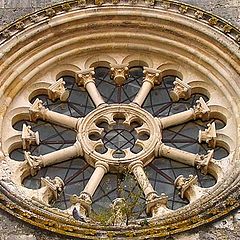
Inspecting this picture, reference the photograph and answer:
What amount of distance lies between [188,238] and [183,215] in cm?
60

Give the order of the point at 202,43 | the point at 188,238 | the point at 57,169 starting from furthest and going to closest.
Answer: the point at 202,43
the point at 57,169
the point at 188,238

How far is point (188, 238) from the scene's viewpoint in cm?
1734

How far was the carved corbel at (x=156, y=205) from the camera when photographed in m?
18.8

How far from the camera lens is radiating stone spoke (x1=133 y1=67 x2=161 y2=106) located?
21.8 metres

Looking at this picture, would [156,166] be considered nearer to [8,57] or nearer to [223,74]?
[223,74]

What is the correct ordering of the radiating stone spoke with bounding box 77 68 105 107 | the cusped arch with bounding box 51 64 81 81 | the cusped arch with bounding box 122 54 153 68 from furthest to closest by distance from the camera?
the cusped arch with bounding box 122 54 153 68 < the cusped arch with bounding box 51 64 81 81 < the radiating stone spoke with bounding box 77 68 105 107

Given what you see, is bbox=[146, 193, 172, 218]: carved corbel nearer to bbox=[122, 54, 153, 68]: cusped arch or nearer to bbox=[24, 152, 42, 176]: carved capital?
bbox=[24, 152, 42, 176]: carved capital

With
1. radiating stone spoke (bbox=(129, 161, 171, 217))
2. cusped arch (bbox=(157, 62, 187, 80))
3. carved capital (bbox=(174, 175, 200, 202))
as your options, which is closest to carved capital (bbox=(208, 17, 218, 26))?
cusped arch (bbox=(157, 62, 187, 80))

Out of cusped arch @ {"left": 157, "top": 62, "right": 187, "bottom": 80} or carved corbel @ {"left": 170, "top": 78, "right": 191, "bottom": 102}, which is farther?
cusped arch @ {"left": 157, "top": 62, "right": 187, "bottom": 80}

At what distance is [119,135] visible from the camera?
21.2 m

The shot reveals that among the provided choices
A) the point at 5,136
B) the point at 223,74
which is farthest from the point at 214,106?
the point at 5,136

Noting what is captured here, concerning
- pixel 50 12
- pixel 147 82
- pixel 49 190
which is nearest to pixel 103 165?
pixel 49 190

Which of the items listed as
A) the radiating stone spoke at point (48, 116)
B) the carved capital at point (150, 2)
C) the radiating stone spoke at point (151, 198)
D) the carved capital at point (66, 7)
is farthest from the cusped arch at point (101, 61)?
the radiating stone spoke at point (151, 198)

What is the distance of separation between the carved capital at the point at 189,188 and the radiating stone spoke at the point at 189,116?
1.80 meters
